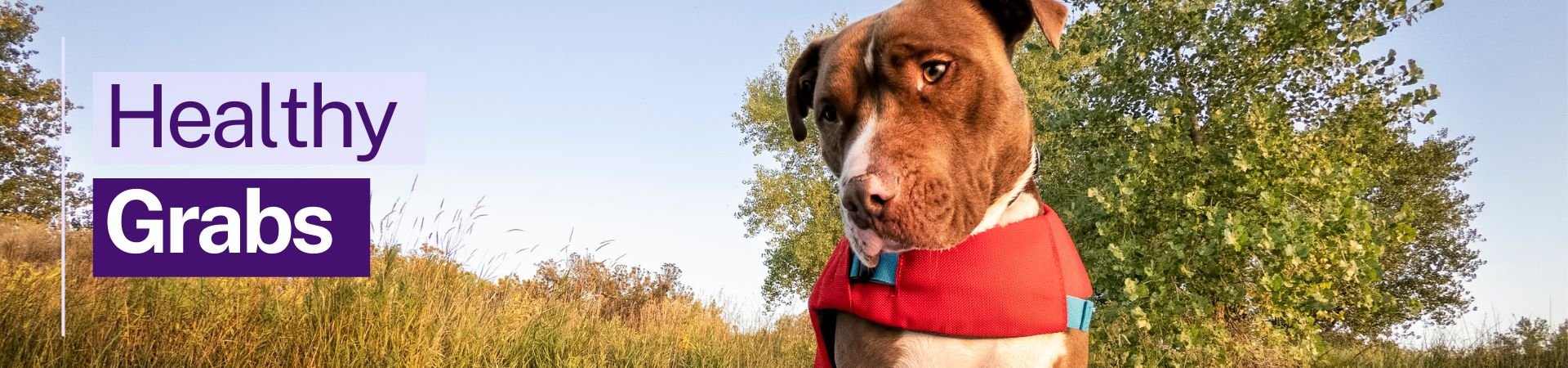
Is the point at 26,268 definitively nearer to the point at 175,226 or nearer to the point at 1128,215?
the point at 175,226

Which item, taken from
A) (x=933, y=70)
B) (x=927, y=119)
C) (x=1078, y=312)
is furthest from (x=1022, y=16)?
(x=1078, y=312)

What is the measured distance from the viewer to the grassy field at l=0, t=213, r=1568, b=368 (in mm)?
5777

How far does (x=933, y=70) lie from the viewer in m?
2.43

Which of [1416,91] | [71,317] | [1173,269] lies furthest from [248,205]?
[1416,91]

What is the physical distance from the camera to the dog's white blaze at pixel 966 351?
2502mm

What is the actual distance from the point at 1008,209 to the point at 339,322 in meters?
4.81

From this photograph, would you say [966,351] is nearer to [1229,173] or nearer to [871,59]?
[871,59]

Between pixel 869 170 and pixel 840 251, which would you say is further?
pixel 840 251

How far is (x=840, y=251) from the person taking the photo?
286cm

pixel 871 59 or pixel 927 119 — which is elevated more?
pixel 871 59

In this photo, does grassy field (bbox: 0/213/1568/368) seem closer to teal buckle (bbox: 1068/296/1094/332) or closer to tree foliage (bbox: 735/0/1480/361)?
tree foliage (bbox: 735/0/1480/361)

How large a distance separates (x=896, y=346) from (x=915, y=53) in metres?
0.81

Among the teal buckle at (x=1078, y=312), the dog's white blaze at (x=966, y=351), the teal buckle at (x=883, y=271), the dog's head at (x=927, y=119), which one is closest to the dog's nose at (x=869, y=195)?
the dog's head at (x=927, y=119)

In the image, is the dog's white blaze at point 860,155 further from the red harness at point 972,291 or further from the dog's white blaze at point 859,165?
the red harness at point 972,291
